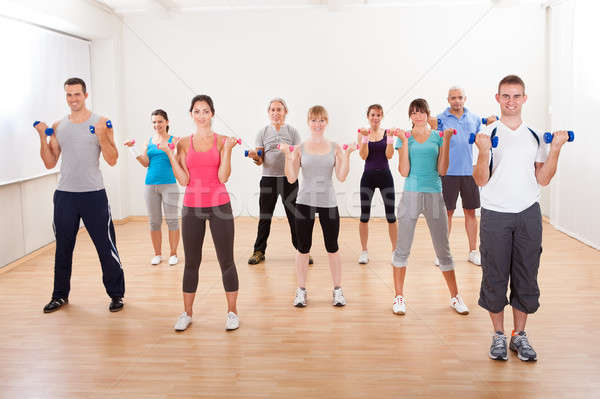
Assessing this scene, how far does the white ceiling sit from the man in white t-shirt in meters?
4.43

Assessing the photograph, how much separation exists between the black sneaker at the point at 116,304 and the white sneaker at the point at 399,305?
2012 millimetres

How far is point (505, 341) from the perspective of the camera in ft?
10.3

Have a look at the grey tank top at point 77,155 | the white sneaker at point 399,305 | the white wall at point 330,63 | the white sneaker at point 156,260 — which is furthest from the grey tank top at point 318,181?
the white wall at point 330,63

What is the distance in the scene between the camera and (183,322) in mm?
3617

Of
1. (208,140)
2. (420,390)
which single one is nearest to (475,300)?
(420,390)

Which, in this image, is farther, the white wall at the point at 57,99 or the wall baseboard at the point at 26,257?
the white wall at the point at 57,99

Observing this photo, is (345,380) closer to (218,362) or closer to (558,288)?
(218,362)

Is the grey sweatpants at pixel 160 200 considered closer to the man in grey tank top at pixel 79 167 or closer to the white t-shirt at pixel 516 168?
the man in grey tank top at pixel 79 167

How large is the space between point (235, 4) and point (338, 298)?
178 inches

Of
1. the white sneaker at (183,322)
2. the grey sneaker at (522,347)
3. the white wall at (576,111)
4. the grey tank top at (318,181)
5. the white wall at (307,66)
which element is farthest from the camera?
the white wall at (307,66)

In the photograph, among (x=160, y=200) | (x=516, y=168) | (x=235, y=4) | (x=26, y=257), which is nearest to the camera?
(x=516, y=168)

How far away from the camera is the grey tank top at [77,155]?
382cm

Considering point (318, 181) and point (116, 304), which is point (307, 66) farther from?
point (116, 304)

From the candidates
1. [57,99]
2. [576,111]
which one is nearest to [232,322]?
[57,99]
